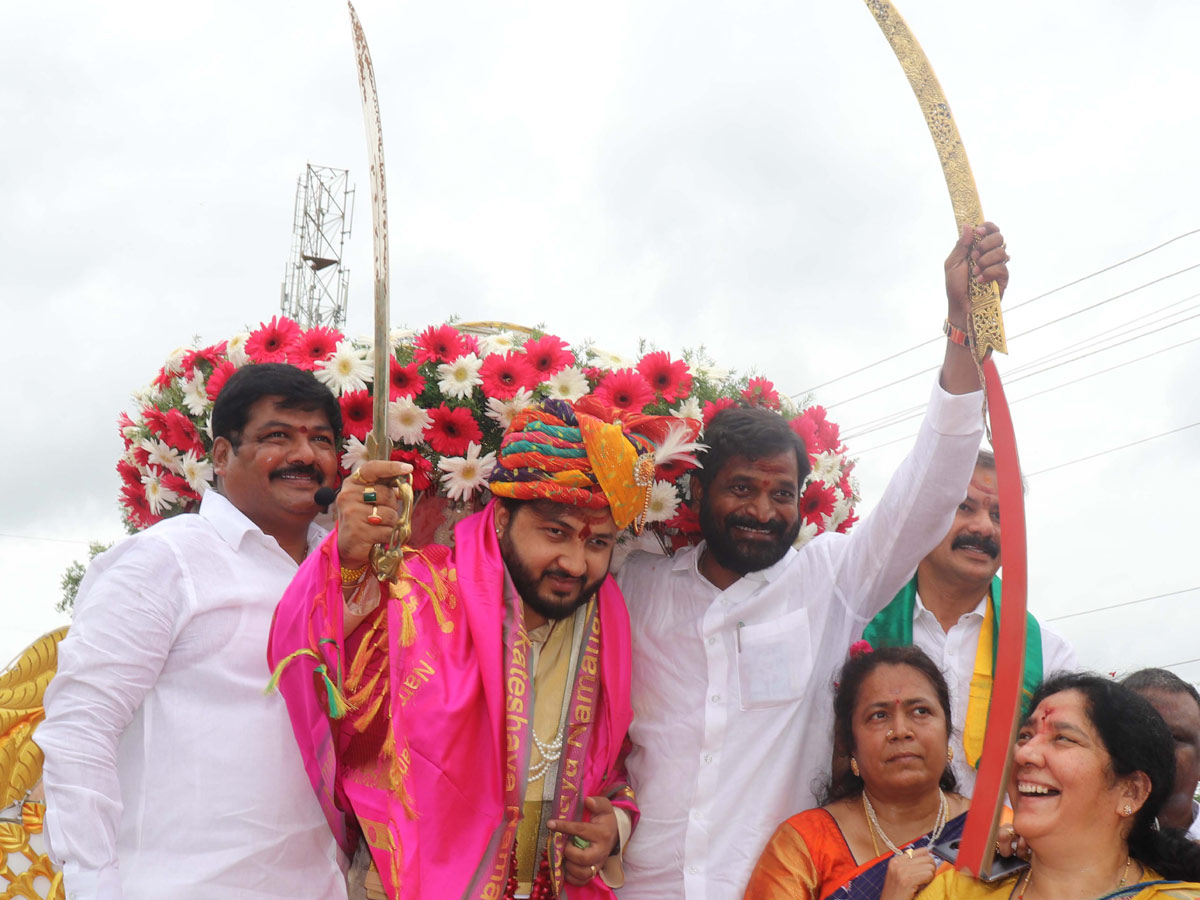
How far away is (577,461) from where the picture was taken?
3.85m

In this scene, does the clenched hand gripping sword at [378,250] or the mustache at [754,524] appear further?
the mustache at [754,524]

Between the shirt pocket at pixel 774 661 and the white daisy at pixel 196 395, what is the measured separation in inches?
87.0

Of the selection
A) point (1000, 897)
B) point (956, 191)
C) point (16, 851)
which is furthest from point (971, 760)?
point (16, 851)

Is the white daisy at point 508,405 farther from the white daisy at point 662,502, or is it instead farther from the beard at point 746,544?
the beard at point 746,544

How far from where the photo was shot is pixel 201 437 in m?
4.42

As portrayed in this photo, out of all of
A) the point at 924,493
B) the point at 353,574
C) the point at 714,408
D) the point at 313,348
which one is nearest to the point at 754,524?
the point at 714,408

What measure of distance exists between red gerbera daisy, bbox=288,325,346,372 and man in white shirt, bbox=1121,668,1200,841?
136 inches

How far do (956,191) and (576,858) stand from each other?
240cm

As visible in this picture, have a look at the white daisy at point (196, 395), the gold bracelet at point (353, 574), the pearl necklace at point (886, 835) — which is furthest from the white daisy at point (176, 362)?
the pearl necklace at point (886, 835)

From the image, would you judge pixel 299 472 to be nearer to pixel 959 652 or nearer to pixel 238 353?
pixel 238 353

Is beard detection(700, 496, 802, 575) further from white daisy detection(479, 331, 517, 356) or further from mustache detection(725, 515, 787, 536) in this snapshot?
white daisy detection(479, 331, 517, 356)

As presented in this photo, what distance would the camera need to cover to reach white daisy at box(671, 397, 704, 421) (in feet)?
14.2

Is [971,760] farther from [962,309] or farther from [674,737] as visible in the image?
[962,309]

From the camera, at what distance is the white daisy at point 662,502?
4.35 m
